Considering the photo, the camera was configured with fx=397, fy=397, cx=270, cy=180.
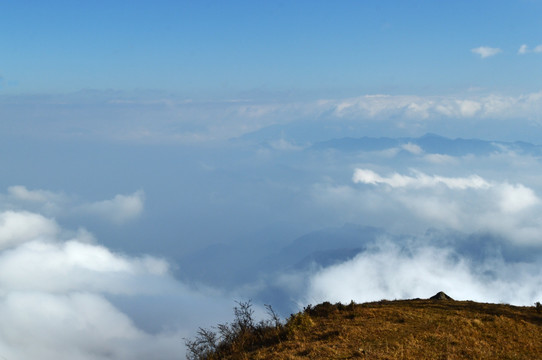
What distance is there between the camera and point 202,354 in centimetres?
1789

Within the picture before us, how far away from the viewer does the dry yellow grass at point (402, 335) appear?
46.9 feet

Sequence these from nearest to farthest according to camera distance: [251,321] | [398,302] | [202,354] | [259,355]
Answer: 1. [259,355]
2. [202,354]
3. [251,321]
4. [398,302]

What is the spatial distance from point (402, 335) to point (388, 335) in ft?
1.83

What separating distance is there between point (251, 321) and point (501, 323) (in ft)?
38.5

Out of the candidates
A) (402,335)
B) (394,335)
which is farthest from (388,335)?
(402,335)

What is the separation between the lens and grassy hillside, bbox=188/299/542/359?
47.1 feet

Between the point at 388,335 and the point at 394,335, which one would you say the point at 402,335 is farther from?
the point at 388,335

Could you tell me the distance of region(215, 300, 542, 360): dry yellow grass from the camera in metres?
14.3

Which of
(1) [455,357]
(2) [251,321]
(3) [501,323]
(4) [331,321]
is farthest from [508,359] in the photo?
(2) [251,321]

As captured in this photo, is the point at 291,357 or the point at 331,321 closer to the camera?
the point at 291,357

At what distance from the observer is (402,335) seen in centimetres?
1599

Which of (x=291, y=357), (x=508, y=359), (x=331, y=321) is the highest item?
(x=331, y=321)

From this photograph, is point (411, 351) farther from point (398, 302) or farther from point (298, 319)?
point (398, 302)

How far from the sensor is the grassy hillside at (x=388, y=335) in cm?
1436
